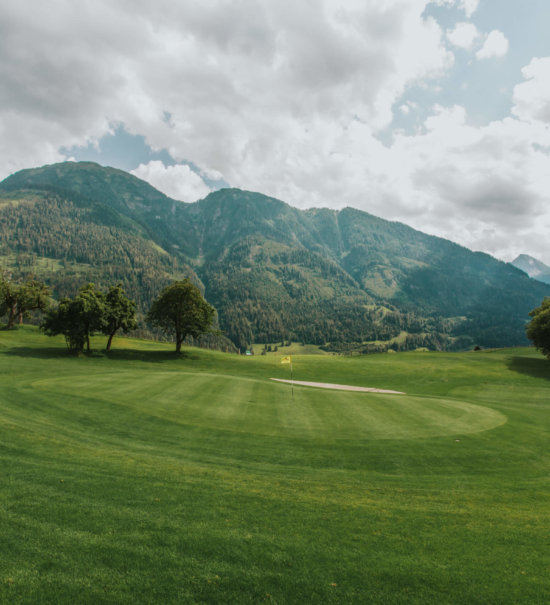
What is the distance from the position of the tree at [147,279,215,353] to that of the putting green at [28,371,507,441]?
3429cm

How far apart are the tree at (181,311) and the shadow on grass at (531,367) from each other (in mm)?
56365

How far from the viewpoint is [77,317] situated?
5212cm

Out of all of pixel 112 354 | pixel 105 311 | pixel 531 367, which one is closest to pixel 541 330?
pixel 531 367

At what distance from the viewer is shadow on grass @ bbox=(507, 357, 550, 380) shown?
52938 millimetres

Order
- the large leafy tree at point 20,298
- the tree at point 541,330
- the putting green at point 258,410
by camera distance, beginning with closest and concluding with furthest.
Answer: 1. the putting green at point 258,410
2. the tree at point 541,330
3. the large leafy tree at point 20,298

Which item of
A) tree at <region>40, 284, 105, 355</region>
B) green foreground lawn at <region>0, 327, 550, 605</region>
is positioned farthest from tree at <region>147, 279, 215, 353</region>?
green foreground lawn at <region>0, 327, 550, 605</region>

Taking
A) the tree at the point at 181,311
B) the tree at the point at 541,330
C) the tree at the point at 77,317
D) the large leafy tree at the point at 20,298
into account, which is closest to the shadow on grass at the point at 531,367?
the tree at the point at 541,330

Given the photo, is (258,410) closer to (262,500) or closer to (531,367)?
(262,500)

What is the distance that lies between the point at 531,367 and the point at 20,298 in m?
102

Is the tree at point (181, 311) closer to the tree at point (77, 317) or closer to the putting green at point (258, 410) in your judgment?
the tree at point (77, 317)

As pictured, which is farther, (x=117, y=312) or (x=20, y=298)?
(x=20, y=298)

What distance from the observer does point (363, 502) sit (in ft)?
34.8

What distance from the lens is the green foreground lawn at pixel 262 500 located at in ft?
20.8

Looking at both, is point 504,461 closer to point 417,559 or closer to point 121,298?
point 417,559
